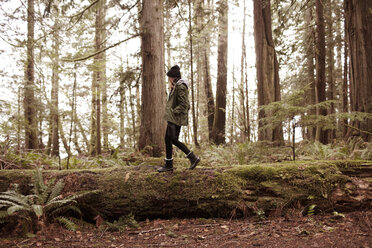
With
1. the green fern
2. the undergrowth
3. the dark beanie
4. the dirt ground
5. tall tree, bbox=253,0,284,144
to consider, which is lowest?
the dirt ground

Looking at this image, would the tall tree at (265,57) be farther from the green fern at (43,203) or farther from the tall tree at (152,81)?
the green fern at (43,203)

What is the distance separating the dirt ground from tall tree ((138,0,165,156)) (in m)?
3.38

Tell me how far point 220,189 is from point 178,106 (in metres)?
1.82

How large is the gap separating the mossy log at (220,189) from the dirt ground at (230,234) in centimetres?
23

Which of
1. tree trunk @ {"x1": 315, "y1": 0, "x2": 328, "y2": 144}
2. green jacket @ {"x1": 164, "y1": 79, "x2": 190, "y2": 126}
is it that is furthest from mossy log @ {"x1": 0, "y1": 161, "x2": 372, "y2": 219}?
tree trunk @ {"x1": 315, "y1": 0, "x2": 328, "y2": 144}

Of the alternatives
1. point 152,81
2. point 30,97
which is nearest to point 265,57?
point 152,81

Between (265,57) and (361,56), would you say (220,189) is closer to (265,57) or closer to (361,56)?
(361,56)

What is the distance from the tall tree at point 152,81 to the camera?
7.43m

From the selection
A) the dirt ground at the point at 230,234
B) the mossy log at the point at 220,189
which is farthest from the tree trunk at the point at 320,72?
the dirt ground at the point at 230,234

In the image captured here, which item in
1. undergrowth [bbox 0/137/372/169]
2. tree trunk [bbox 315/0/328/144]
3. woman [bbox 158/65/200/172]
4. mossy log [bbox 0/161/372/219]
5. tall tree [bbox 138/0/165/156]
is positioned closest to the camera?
mossy log [bbox 0/161/372/219]

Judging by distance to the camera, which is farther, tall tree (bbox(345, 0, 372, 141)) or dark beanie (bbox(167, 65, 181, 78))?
tall tree (bbox(345, 0, 372, 141))

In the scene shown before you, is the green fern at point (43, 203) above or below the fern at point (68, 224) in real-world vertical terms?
above

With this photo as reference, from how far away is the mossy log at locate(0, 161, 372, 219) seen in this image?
4.20 meters

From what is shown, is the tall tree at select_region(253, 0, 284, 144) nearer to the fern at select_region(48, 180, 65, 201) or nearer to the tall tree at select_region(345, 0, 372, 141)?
the tall tree at select_region(345, 0, 372, 141)
